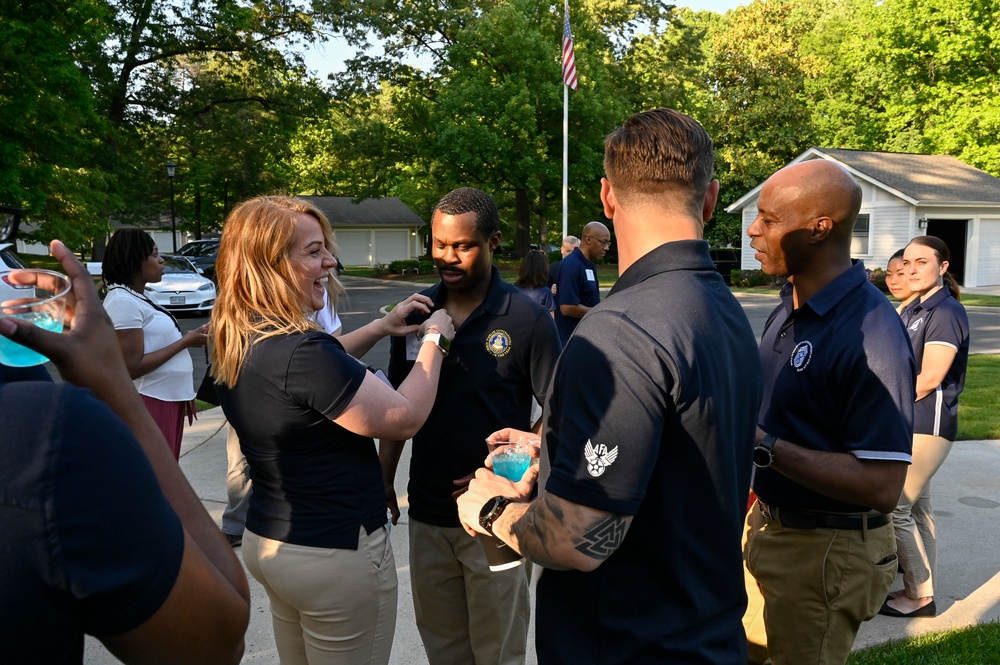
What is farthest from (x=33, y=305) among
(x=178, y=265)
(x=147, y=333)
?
(x=178, y=265)

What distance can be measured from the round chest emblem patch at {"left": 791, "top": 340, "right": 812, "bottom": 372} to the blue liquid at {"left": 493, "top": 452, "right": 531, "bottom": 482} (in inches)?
42.8

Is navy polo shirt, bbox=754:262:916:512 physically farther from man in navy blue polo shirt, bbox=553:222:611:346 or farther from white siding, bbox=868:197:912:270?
white siding, bbox=868:197:912:270

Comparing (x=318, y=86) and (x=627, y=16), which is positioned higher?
(x=627, y=16)

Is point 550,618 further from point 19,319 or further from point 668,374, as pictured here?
point 19,319

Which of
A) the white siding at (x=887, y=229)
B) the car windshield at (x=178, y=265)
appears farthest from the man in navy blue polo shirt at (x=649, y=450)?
the white siding at (x=887, y=229)

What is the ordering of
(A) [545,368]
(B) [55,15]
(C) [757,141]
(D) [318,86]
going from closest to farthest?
(A) [545,368] → (B) [55,15] → (D) [318,86] → (C) [757,141]

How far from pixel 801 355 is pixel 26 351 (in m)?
2.24

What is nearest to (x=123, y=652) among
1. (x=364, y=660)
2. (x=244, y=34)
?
(x=364, y=660)

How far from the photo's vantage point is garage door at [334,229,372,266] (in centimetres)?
5756

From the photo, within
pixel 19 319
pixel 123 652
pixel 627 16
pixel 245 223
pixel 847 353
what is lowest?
pixel 123 652

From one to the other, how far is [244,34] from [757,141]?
25373mm

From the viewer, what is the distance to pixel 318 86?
1141 inches

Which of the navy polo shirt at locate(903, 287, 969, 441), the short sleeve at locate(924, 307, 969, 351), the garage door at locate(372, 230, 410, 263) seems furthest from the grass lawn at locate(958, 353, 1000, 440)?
the garage door at locate(372, 230, 410, 263)

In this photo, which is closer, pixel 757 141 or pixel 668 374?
pixel 668 374
